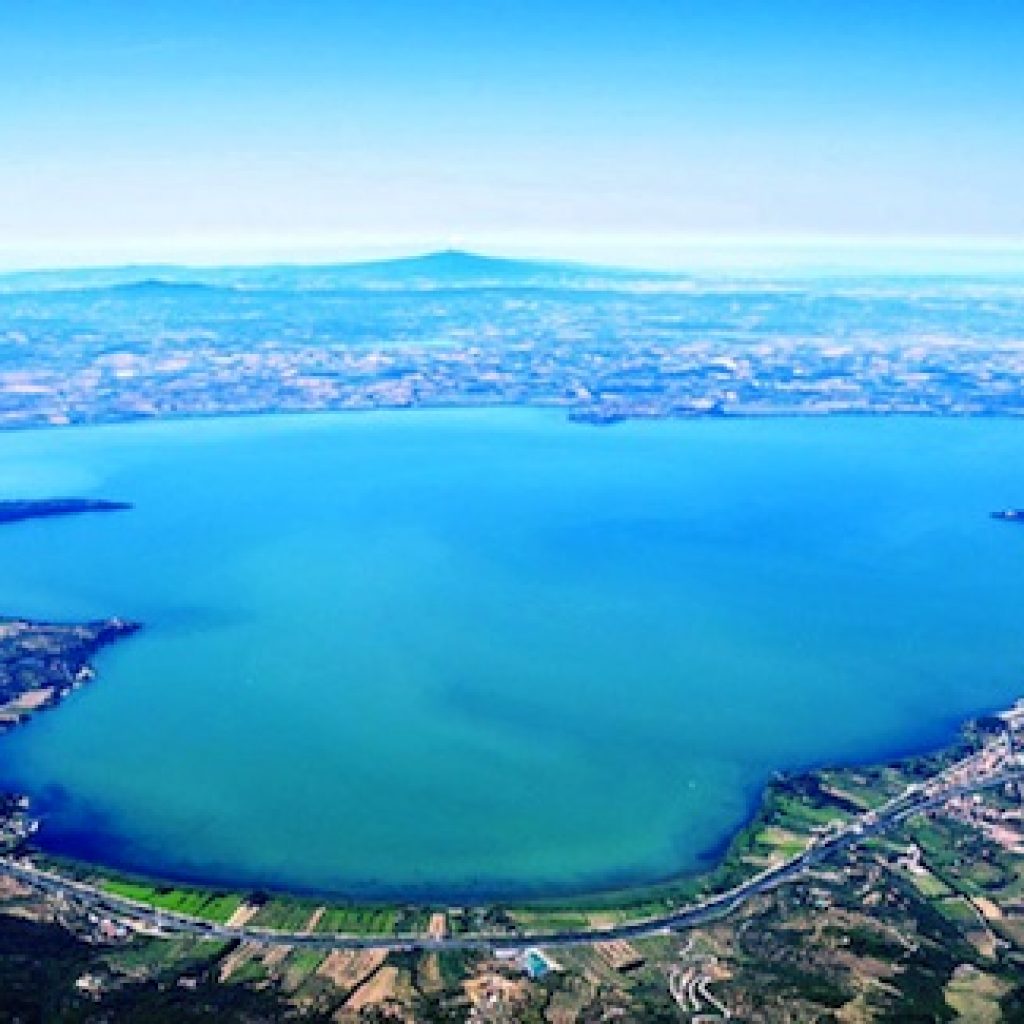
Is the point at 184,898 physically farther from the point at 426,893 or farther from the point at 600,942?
the point at 600,942

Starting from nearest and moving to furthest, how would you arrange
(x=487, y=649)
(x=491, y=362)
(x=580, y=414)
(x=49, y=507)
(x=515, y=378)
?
(x=487, y=649), (x=49, y=507), (x=580, y=414), (x=515, y=378), (x=491, y=362)

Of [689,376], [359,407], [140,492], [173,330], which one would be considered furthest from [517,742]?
[173,330]

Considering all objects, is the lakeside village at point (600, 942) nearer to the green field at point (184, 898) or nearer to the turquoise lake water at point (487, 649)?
the green field at point (184, 898)

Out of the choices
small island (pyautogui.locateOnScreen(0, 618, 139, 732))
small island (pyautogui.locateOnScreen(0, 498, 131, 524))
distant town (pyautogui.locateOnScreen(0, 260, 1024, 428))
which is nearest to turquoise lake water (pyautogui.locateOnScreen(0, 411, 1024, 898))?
small island (pyautogui.locateOnScreen(0, 618, 139, 732))

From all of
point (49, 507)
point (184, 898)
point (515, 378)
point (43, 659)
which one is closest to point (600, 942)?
point (184, 898)

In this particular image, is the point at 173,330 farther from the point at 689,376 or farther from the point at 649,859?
the point at 649,859
